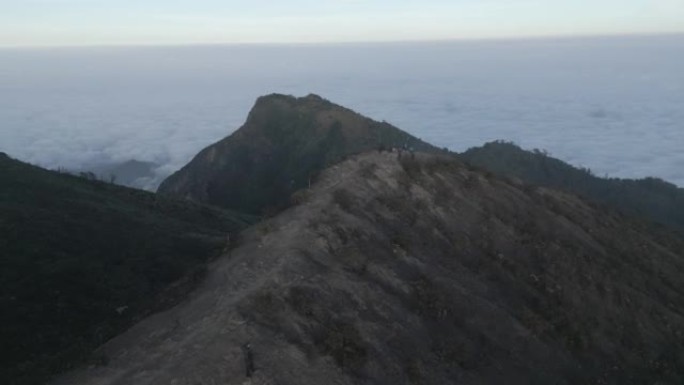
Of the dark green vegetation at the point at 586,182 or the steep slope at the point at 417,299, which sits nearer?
the steep slope at the point at 417,299

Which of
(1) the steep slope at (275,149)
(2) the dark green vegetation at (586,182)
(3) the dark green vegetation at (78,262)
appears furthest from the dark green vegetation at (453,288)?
(2) the dark green vegetation at (586,182)

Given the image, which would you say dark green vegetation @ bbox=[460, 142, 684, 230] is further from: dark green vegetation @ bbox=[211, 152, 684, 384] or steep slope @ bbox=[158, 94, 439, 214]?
dark green vegetation @ bbox=[211, 152, 684, 384]

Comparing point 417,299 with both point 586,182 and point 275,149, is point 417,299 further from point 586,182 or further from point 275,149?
point 586,182

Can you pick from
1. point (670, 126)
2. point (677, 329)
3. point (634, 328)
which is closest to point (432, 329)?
point (634, 328)

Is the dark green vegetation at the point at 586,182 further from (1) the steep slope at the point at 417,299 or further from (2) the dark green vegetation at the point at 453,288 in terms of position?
(2) the dark green vegetation at the point at 453,288

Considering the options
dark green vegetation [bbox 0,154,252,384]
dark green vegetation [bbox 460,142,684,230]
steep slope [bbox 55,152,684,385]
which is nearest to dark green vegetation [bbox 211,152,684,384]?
steep slope [bbox 55,152,684,385]

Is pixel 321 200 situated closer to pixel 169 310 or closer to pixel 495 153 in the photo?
pixel 169 310
